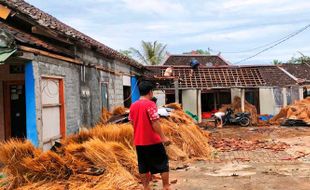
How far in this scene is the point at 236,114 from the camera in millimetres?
23047

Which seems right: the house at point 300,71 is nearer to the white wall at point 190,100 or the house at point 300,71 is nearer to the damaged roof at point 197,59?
the damaged roof at point 197,59

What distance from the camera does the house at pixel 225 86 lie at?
24562 mm

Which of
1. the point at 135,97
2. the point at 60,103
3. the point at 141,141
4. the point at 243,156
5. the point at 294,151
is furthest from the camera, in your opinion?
the point at 135,97

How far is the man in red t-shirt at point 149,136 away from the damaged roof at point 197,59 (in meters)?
26.4

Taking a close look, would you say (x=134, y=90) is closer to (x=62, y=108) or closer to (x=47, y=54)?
(x=62, y=108)

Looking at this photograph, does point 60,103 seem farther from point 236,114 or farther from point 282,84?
point 282,84

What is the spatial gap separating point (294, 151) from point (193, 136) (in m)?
2.88

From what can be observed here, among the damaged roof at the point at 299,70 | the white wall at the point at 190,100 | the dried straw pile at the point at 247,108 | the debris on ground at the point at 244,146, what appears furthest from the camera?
the damaged roof at the point at 299,70

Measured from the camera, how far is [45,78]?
28.7 feet

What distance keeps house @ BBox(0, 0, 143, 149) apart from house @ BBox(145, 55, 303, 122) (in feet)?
A: 30.7

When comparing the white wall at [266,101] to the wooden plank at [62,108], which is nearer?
the wooden plank at [62,108]

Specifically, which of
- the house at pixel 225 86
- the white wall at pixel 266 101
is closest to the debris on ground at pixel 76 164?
the house at pixel 225 86

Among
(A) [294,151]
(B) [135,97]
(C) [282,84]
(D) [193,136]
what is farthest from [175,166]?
(C) [282,84]

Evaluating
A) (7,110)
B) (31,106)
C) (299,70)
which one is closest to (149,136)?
(31,106)
